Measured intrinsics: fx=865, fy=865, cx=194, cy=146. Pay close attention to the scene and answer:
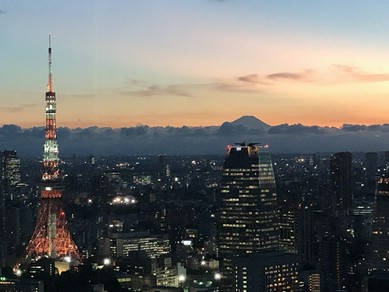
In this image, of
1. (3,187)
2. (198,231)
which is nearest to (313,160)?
(198,231)

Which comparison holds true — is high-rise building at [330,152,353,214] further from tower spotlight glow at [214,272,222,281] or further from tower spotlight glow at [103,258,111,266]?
tower spotlight glow at [214,272,222,281]

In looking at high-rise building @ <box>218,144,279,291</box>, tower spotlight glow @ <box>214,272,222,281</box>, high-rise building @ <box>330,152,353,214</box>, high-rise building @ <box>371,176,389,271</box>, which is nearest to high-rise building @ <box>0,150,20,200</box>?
high-rise building @ <box>330,152,353,214</box>

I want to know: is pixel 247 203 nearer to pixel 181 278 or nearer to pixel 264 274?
pixel 181 278

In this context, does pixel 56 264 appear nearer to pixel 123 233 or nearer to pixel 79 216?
pixel 123 233

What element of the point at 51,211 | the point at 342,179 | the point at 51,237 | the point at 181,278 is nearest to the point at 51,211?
the point at 51,211

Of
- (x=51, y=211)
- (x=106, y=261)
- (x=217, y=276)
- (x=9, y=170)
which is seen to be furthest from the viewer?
(x=9, y=170)

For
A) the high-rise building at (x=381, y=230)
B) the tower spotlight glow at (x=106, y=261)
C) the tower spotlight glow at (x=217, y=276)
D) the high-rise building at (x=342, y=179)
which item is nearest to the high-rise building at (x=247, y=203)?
the tower spotlight glow at (x=217, y=276)

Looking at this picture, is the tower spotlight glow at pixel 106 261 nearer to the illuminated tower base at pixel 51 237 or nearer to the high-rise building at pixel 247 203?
the illuminated tower base at pixel 51 237

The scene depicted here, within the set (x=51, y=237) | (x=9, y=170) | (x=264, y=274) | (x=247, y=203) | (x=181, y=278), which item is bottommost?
(x=181, y=278)
